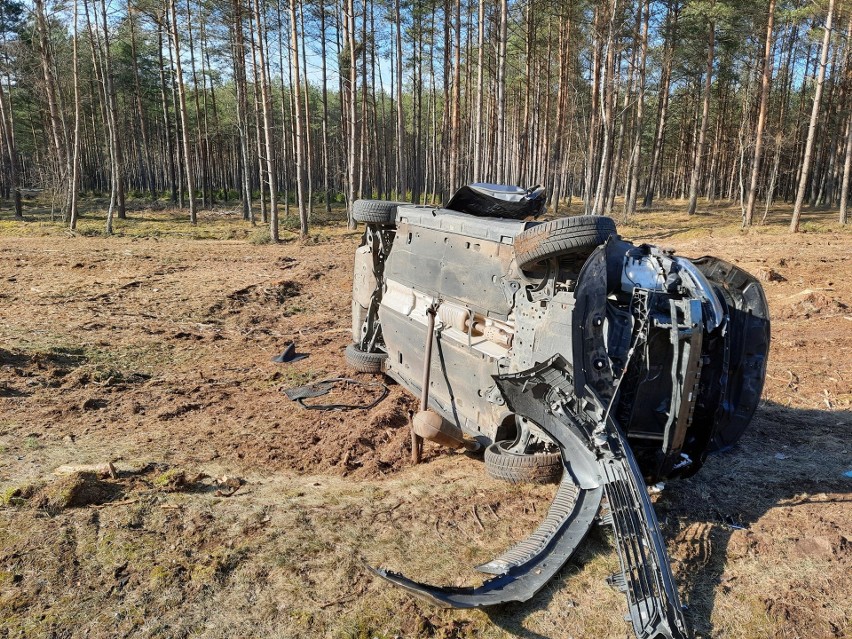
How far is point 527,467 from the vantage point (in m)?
4.59

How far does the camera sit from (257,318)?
11055mm

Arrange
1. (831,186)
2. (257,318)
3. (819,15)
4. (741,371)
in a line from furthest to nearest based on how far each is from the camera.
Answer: (831,186)
(819,15)
(257,318)
(741,371)

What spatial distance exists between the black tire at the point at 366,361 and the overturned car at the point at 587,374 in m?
2.14

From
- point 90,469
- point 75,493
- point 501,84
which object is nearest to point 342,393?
point 90,469

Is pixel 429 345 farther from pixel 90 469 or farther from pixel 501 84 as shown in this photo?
pixel 501 84

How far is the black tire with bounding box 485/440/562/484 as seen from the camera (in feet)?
15.1

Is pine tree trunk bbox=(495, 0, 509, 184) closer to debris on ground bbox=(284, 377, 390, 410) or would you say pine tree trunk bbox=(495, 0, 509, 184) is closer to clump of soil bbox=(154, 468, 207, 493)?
debris on ground bbox=(284, 377, 390, 410)

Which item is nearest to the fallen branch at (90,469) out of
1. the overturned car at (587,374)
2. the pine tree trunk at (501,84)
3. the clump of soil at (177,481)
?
the clump of soil at (177,481)

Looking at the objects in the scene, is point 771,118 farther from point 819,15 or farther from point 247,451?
point 247,451

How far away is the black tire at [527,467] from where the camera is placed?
4590mm

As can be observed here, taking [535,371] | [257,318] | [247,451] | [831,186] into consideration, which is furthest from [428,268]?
[831,186]

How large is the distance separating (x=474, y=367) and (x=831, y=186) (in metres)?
31.9

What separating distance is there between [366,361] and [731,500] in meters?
4.53

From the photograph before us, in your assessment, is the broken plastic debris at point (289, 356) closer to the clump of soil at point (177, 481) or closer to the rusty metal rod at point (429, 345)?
the rusty metal rod at point (429, 345)
